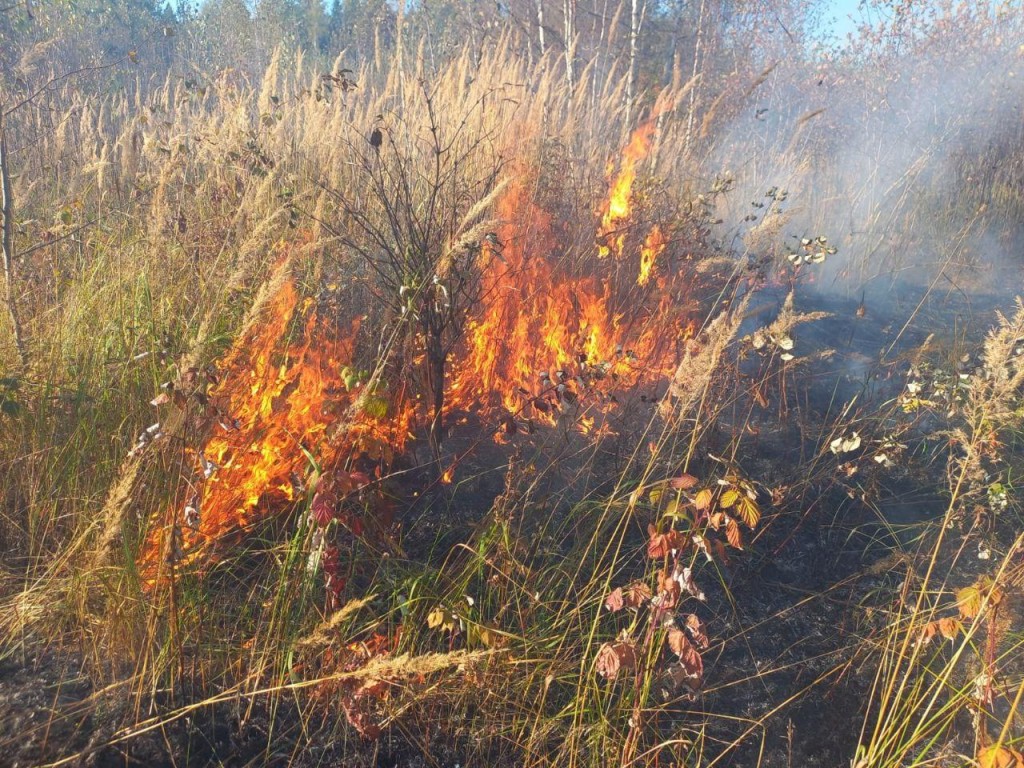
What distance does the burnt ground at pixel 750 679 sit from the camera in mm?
1644

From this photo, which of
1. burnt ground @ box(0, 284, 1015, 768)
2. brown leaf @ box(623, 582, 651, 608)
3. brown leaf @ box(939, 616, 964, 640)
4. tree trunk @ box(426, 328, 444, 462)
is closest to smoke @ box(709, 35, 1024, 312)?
burnt ground @ box(0, 284, 1015, 768)

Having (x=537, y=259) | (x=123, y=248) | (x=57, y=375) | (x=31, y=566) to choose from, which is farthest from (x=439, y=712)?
(x=123, y=248)

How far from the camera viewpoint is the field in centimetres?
167

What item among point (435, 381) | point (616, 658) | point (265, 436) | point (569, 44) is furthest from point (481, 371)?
point (569, 44)

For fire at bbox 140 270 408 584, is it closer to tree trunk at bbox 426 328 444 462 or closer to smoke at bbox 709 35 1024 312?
tree trunk at bbox 426 328 444 462

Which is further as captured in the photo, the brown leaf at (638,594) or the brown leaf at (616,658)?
the brown leaf at (638,594)

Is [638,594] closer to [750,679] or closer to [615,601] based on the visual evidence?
[615,601]

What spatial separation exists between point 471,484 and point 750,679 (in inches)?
44.8

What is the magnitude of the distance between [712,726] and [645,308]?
2136 mm

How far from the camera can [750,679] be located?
200 cm

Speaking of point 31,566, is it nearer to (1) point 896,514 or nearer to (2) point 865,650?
(2) point 865,650

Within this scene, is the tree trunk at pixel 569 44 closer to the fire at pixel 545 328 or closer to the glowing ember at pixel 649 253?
the glowing ember at pixel 649 253

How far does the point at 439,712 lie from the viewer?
1789mm

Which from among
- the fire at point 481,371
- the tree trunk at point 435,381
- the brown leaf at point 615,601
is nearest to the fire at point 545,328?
the fire at point 481,371
